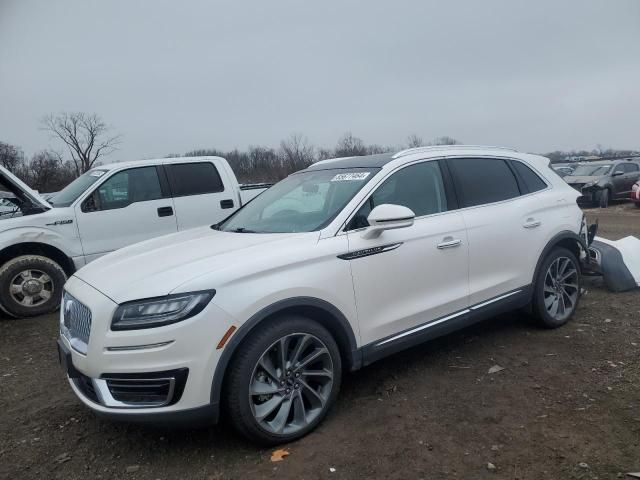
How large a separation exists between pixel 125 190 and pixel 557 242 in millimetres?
5610

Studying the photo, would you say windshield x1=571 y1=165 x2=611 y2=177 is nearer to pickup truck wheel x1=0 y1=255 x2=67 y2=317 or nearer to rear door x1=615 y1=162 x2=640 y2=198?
rear door x1=615 y1=162 x2=640 y2=198

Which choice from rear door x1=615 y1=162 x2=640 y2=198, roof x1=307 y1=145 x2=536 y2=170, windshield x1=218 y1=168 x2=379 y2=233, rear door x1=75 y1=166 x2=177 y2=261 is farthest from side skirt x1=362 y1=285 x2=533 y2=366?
rear door x1=615 y1=162 x2=640 y2=198

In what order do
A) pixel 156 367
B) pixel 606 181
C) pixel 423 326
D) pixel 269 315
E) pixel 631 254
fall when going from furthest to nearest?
1. pixel 606 181
2. pixel 631 254
3. pixel 423 326
4. pixel 269 315
5. pixel 156 367

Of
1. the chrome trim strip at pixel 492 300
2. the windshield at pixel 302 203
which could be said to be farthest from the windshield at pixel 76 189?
the chrome trim strip at pixel 492 300

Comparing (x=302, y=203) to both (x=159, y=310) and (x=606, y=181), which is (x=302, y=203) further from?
(x=606, y=181)

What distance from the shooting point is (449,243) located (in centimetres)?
380

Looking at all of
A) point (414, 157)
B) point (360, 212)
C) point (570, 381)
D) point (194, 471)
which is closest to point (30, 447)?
point (194, 471)

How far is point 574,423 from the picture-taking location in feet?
10.2

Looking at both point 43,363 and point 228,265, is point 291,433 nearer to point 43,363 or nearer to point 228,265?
point 228,265

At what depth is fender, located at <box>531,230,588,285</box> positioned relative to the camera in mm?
4504

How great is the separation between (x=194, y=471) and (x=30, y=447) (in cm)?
123

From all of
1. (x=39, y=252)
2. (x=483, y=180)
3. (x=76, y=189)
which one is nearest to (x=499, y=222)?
(x=483, y=180)

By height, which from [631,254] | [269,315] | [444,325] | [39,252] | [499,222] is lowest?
[631,254]

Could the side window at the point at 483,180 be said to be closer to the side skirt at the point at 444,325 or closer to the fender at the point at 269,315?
the side skirt at the point at 444,325
